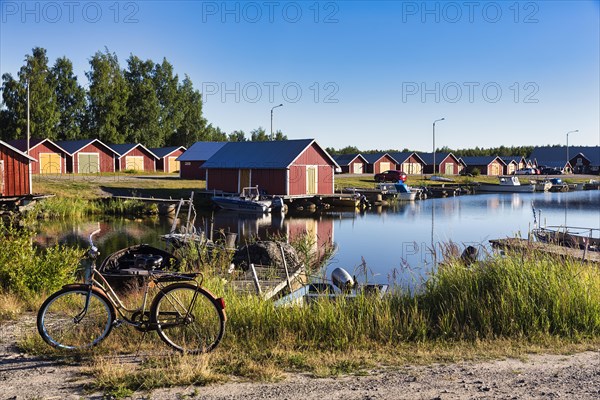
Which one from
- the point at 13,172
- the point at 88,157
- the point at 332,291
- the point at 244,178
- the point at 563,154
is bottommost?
the point at 332,291

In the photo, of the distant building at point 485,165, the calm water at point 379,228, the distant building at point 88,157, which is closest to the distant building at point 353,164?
the distant building at point 485,165

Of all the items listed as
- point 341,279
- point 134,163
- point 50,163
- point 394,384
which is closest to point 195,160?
point 134,163

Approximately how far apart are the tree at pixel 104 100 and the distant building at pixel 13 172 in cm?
3854

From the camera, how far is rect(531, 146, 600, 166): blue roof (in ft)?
356

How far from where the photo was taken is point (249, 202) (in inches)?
1613

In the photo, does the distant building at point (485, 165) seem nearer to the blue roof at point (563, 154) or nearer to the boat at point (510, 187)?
the boat at point (510, 187)

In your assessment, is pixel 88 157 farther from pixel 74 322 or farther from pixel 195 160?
pixel 74 322

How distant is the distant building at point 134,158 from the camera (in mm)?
62938

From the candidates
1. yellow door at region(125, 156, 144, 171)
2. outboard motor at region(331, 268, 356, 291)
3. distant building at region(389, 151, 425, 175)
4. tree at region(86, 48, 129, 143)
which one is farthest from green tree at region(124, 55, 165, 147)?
outboard motor at region(331, 268, 356, 291)

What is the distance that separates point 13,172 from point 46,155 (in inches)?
905

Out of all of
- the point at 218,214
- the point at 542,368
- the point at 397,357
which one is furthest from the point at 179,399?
the point at 218,214

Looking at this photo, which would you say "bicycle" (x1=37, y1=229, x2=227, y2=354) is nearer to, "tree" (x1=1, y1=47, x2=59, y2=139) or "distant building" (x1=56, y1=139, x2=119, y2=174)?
"distant building" (x1=56, y1=139, x2=119, y2=174)

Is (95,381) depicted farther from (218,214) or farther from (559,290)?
(218,214)

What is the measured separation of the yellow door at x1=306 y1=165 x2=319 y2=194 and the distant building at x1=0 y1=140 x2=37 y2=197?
63.2 feet
